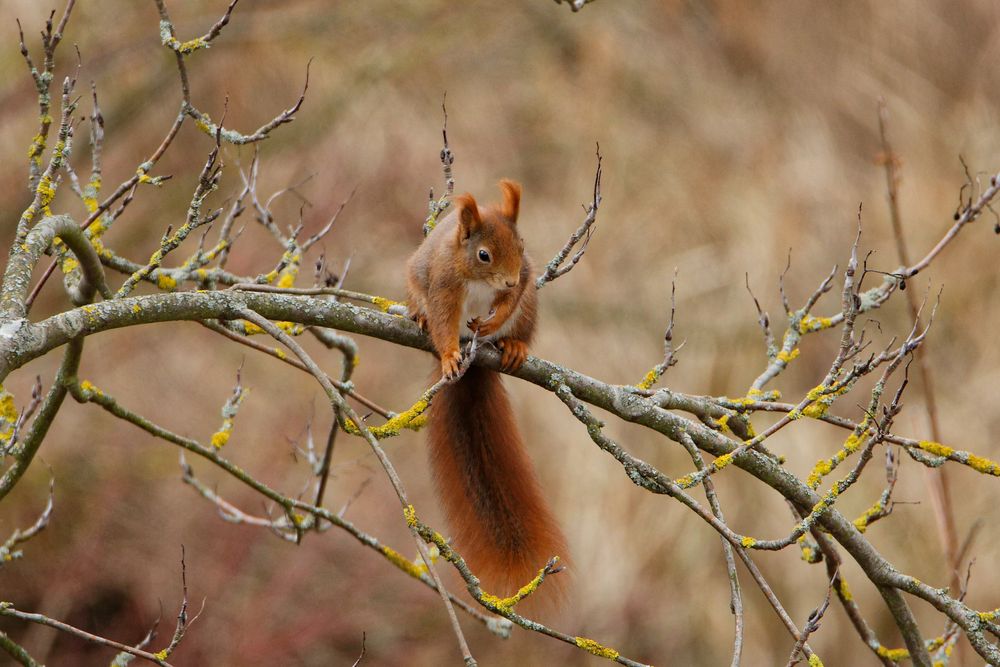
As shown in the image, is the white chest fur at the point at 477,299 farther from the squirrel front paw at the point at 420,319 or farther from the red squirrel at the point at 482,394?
the squirrel front paw at the point at 420,319

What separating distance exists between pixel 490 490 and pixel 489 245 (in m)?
0.65

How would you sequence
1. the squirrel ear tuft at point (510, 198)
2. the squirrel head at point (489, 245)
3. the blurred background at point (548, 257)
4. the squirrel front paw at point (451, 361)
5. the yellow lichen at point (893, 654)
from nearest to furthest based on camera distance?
the yellow lichen at point (893, 654) < the squirrel front paw at point (451, 361) < the squirrel head at point (489, 245) < the squirrel ear tuft at point (510, 198) < the blurred background at point (548, 257)

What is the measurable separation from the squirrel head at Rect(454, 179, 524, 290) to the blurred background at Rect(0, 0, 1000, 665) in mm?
1556

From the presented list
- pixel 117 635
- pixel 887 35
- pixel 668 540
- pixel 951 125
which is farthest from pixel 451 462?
pixel 887 35

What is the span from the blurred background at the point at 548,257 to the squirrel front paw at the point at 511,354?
1.78 m

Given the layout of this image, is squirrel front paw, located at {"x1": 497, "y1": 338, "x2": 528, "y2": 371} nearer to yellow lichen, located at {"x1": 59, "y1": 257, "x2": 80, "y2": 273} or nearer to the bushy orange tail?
the bushy orange tail

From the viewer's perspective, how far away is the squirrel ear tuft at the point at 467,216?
10.2ft

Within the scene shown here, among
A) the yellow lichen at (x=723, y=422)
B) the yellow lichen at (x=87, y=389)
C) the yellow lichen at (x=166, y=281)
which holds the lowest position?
the yellow lichen at (x=87, y=389)

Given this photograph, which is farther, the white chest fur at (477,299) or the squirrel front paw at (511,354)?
the white chest fur at (477,299)

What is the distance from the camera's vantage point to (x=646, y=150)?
8.23m

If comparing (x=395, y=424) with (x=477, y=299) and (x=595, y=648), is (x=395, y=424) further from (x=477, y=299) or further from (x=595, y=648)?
(x=477, y=299)

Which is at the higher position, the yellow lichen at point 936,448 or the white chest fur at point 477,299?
the white chest fur at point 477,299

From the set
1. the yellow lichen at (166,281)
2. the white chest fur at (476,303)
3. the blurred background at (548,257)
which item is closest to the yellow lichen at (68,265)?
the yellow lichen at (166,281)

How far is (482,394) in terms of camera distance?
3.14 metres
